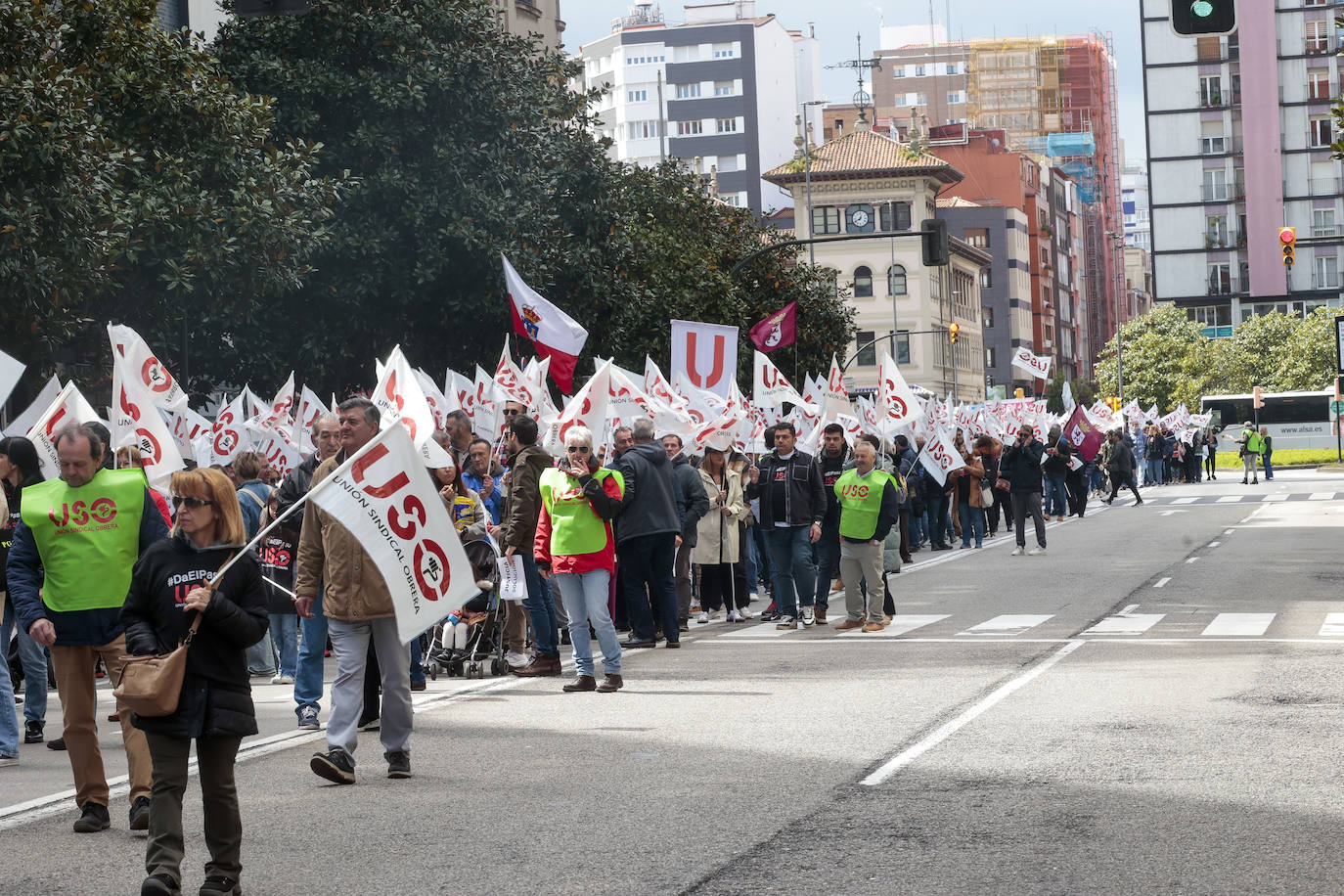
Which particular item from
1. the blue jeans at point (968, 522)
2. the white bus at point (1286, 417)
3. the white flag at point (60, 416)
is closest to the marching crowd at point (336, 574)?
the white flag at point (60, 416)

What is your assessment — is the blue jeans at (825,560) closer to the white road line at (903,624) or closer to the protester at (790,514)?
the protester at (790,514)

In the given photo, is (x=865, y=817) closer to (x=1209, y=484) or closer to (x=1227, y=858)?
(x=1227, y=858)

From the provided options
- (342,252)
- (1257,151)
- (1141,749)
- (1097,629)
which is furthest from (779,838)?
(1257,151)

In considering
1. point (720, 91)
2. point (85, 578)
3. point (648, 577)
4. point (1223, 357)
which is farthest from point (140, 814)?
point (720, 91)

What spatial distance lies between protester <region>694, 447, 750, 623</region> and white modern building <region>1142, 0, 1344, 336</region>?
296ft

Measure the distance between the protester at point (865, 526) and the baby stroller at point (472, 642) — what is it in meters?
3.74

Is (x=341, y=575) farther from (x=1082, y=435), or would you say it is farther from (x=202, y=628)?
(x=1082, y=435)

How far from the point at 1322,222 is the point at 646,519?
321 ft

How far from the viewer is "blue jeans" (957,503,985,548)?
29.3 m

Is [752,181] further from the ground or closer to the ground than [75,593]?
further from the ground

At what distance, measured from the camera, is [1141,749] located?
960 centimetres

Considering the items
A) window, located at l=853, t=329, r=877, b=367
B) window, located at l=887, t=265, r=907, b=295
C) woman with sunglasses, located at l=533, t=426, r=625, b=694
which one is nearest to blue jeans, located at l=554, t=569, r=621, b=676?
woman with sunglasses, located at l=533, t=426, r=625, b=694

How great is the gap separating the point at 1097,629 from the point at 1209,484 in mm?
42544

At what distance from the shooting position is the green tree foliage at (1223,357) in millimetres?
89125
